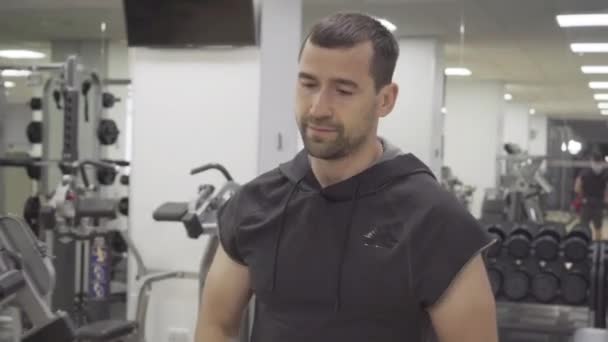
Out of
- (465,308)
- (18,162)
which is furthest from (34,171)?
(465,308)

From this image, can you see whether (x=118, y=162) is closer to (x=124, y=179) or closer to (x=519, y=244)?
(x=124, y=179)

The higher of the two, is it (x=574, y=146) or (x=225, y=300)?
(x=574, y=146)

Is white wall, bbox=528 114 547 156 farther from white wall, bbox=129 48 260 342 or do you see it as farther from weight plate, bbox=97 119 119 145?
weight plate, bbox=97 119 119 145

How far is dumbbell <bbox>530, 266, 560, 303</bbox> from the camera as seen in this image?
4.48 m

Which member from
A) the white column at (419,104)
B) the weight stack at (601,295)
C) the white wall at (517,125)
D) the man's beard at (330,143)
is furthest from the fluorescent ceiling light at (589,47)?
the man's beard at (330,143)

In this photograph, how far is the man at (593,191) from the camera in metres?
5.03

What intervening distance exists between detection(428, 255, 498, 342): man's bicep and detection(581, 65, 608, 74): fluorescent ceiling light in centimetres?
461

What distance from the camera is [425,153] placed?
17.1 ft

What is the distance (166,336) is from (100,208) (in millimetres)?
909

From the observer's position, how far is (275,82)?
4434 mm

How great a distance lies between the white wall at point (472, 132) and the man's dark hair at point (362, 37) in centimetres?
439

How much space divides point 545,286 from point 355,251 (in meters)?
3.83

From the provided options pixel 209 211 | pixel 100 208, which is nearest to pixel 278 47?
pixel 209 211

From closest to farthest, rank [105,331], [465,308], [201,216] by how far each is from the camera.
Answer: [465,308], [105,331], [201,216]
